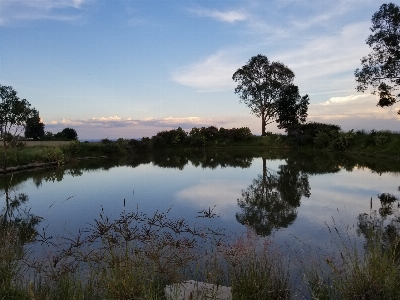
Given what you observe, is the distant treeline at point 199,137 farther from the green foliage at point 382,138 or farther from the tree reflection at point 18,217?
the tree reflection at point 18,217

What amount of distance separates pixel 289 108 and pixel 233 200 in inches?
1304

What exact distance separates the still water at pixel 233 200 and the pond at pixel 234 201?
0.02 meters

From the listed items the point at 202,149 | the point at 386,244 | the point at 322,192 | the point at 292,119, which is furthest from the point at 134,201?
the point at 292,119

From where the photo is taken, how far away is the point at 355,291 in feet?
10.2

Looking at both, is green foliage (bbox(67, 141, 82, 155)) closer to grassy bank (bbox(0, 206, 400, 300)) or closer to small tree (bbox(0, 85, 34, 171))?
small tree (bbox(0, 85, 34, 171))

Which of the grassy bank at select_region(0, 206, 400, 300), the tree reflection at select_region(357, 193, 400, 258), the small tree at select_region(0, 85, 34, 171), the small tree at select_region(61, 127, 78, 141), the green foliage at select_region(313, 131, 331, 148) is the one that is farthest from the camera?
A: the small tree at select_region(61, 127, 78, 141)

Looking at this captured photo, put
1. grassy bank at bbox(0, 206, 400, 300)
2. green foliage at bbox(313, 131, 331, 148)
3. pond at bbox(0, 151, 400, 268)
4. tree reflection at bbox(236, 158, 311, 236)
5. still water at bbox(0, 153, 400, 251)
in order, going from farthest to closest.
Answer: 1. green foliage at bbox(313, 131, 331, 148)
2. tree reflection at bbox(236, 158, 311, 236)
3. still water at bbox(0, 153, 400, 251)
4. pond at bbox(0, 151, 400, 268)
5. grassy bank at bbox(0, 206, 400, 300)

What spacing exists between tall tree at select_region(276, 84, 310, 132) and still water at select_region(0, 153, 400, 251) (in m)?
24.7

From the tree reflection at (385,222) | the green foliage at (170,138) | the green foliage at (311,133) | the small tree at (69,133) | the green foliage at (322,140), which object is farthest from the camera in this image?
the small tree at (69,133)

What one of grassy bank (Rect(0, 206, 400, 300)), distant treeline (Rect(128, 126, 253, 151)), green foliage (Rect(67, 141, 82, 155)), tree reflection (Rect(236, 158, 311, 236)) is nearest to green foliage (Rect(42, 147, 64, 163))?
green foliage (Rect(67, 141, 82, 155))

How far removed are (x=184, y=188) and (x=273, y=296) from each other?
30.0 feet

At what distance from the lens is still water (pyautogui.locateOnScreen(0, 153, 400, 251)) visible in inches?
283

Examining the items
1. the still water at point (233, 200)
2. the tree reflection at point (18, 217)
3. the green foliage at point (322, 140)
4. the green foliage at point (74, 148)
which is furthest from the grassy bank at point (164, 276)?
the green foliage at point (322, 140)

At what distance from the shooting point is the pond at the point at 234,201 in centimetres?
705
